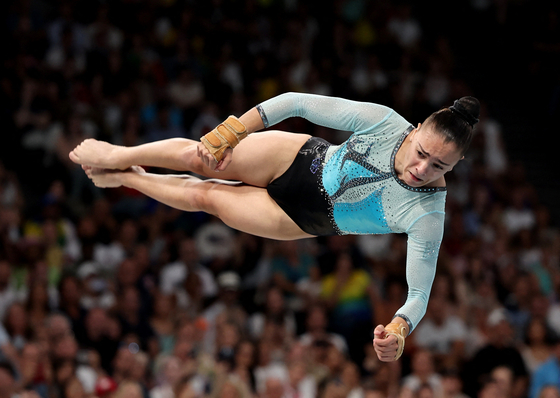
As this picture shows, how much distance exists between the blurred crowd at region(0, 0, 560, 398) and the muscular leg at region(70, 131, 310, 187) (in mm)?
2326

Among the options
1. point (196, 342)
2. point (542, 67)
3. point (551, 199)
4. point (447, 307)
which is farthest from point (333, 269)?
point (542, 67)

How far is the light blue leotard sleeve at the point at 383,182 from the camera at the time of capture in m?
3.01

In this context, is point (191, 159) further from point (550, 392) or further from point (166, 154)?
point (550, 392)

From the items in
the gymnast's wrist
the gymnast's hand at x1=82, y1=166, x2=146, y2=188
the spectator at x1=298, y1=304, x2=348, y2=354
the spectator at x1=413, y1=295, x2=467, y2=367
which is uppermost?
the gymnast's hand at x1=82, y1=166, x2=146, y2=188

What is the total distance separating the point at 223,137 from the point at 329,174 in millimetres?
610

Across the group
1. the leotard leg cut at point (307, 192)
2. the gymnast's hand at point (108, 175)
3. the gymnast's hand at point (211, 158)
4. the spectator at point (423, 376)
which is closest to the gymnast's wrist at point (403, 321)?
the leotard leg cut at point (307, 192)

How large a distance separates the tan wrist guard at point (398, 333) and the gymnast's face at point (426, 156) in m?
0.64

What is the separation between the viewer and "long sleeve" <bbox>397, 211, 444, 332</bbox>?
9.83 feet

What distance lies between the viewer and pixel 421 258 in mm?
3008

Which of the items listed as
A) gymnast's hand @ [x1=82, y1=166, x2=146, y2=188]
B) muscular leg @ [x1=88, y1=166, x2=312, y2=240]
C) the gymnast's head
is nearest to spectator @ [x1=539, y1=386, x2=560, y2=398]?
muscular leg @ [x1=88, y1=166, x2=312, y2=240]

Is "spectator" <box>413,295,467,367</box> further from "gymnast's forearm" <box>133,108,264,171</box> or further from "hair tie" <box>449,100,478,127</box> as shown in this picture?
"hair tie" <box>449,100,478,127</box>

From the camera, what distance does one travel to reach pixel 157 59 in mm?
7875

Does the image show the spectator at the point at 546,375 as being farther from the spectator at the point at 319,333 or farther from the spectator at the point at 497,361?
the spectator at the point at 319,333

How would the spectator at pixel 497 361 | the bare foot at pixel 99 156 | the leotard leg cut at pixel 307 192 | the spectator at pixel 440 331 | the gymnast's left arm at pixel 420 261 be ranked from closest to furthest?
the gymnast's left arm at pixel 420 261 < the leotard leg cut at pixel 307 192 < the bare foot at pixel 99 156 < the spectator at pixel 497 361 < the spectator at pixel 440 331
